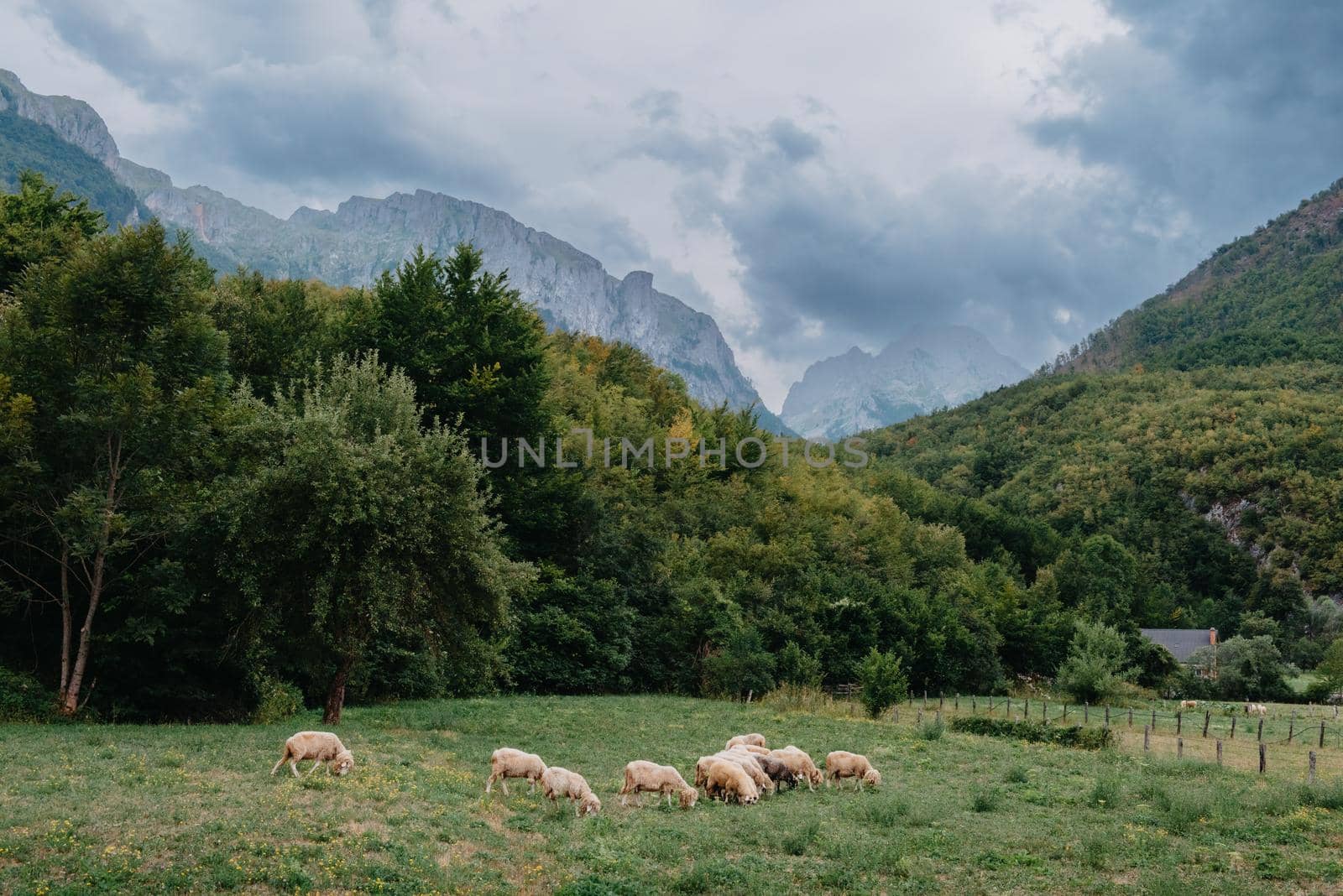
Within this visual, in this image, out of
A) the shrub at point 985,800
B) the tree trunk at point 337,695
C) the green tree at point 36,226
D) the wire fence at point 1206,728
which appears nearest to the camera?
the shrub at point 985,800

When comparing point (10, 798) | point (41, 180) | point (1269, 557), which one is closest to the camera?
point (10, 798)

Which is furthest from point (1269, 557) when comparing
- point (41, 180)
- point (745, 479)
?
point (41, 180)

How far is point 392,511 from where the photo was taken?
894 inches

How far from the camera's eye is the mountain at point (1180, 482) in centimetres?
11262

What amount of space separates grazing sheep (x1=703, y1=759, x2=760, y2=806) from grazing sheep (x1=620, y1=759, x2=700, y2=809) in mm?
903

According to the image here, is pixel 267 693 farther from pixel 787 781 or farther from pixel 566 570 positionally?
pixel 566 570

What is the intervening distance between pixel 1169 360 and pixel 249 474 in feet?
706

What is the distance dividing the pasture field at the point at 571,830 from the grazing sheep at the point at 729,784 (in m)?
0.41

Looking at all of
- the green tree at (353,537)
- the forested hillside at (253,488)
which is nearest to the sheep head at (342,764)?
the green tree at (353,537)

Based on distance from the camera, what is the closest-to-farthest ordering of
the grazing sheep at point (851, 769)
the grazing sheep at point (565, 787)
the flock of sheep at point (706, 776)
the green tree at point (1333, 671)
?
the grazing sheep at point (565, 787) < the flock of sheep at point (706, 776) < the grazing sheep at point (851, 769) < the green tree at point (1333, 671)

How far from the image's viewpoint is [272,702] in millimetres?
24109

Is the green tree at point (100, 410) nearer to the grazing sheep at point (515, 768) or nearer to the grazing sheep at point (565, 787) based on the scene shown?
the grazing sheep at point (515, 768)

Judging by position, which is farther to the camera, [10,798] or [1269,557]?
[1269,557]

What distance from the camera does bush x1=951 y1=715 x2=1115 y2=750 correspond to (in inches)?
1137
